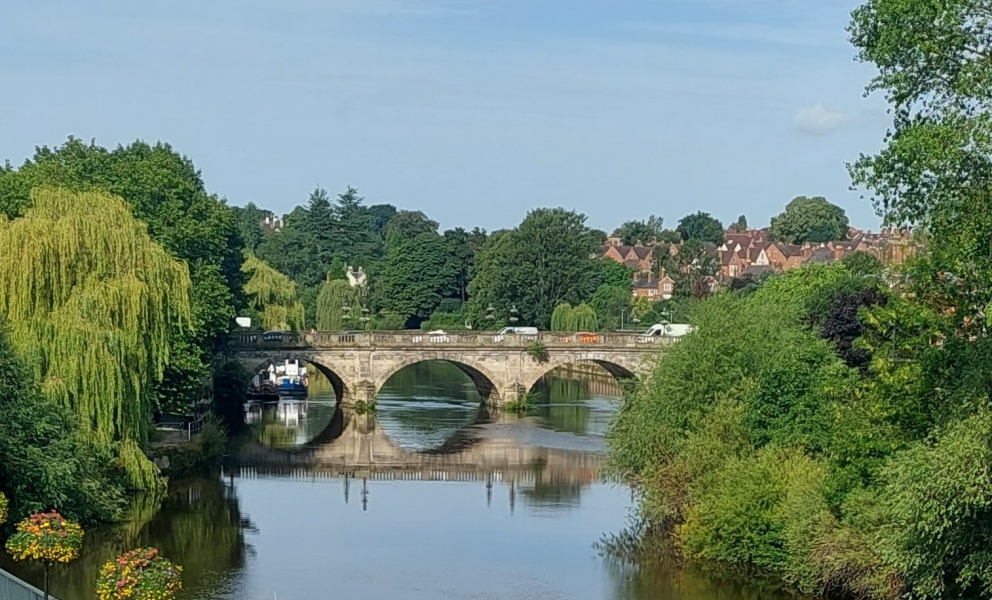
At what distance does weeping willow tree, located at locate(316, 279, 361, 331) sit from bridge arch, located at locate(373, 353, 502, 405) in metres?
28.5

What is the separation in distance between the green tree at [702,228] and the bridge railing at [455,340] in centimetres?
9354

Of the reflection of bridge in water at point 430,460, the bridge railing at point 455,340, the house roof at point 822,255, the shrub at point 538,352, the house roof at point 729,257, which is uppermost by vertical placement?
the house roof at point 729,257

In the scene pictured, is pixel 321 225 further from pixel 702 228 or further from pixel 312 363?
pixel 312 363

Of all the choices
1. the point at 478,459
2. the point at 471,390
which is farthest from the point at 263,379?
the point at 478,459

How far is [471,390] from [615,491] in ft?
108

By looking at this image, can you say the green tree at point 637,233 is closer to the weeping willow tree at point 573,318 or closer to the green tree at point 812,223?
the green tree at point 812,223

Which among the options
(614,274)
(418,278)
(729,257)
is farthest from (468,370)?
(729,257)

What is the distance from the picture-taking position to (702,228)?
161750 millimetres

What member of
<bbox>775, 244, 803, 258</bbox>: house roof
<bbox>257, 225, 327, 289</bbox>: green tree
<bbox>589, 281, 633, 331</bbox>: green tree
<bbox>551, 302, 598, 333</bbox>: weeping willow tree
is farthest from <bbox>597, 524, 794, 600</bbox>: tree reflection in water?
<bbox>775, 244, 803, 258</bbox>: house roof

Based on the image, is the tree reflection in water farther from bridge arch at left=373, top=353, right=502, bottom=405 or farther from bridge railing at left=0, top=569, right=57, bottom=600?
bridge arch at left=373, top=353, right=502, bottom=405

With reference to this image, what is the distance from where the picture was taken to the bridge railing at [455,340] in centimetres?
6325

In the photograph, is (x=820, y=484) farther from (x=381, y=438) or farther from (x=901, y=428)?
(x=381, y=438)

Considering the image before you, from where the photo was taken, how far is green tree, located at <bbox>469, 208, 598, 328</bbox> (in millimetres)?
95000

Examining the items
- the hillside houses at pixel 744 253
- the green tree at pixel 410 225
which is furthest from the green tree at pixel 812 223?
the green tree at pixel 410 225
